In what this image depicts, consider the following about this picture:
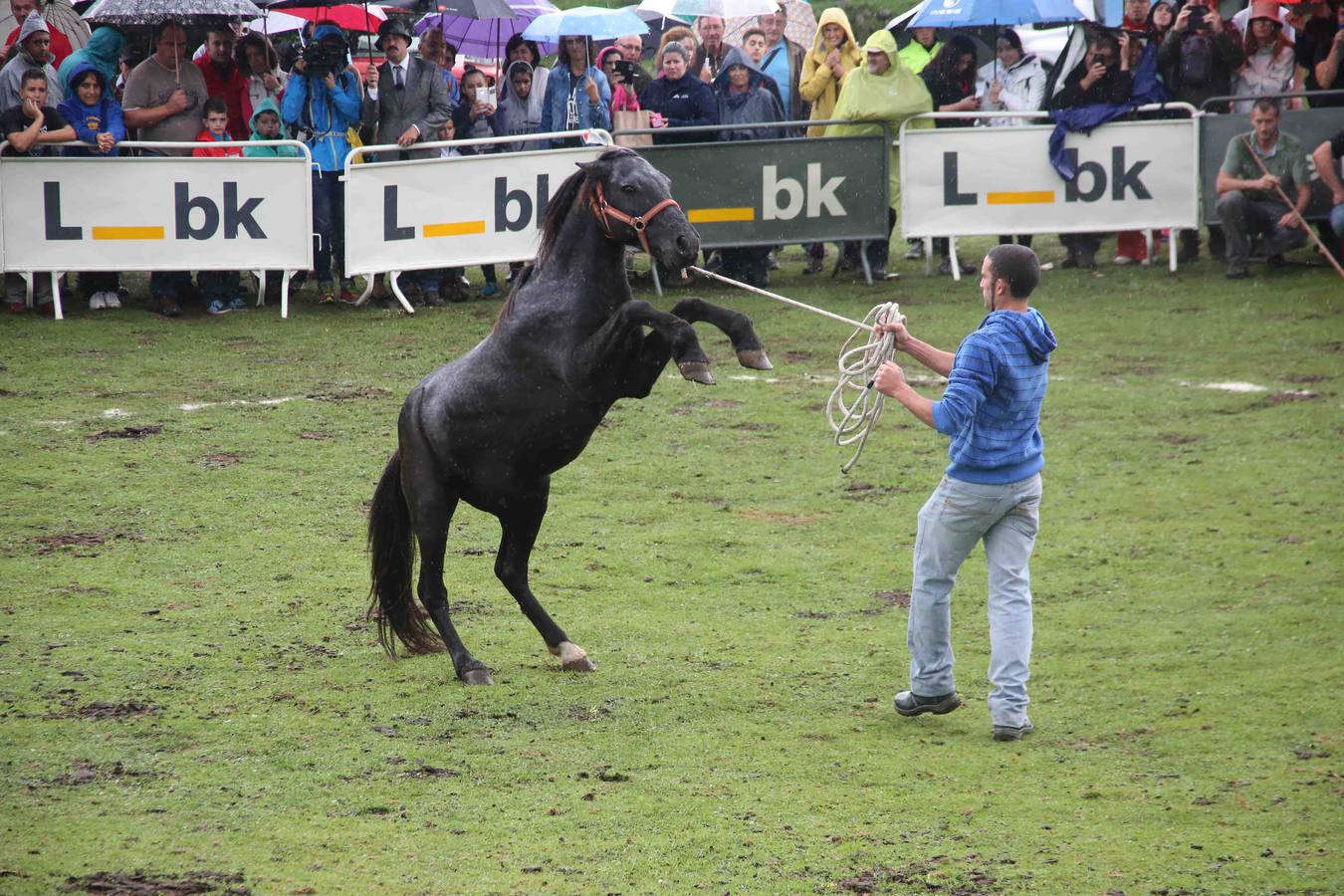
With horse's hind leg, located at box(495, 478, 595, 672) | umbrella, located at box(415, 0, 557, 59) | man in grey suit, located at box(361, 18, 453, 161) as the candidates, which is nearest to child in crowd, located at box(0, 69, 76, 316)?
man in grey suit, located at box(361, 18, 453, 161)

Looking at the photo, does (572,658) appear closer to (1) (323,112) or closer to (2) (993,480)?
(2) (993,480)

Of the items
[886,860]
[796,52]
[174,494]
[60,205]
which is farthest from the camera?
[796,52]

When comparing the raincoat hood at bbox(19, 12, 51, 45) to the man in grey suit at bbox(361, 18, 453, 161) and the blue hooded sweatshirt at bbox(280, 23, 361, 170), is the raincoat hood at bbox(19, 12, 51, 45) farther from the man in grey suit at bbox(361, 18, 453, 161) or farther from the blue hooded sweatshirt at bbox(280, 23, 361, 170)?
the man in grey suit at bbox(361, 18, 453, 161)

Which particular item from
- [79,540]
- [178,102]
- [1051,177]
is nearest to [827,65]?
[1051,177]

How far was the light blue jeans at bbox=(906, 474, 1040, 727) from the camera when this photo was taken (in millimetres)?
6055

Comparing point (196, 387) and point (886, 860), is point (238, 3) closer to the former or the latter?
point (196, 387)

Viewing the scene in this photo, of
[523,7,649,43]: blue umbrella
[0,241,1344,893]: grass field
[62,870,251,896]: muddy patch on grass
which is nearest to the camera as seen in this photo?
[62,870,251,896]: muddy patch on grass

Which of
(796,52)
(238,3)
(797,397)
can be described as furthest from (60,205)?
(796,52)

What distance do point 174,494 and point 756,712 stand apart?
14.7 feet

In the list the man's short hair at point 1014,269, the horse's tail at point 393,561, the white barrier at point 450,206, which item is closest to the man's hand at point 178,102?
the white barrier at point 450,206

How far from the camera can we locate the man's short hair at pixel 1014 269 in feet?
19.7

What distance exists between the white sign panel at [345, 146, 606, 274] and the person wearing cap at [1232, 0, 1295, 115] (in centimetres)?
676

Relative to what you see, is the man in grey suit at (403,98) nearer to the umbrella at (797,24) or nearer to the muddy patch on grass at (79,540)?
the muddy patch on grass at (79,540)

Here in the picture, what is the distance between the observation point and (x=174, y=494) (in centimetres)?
924
